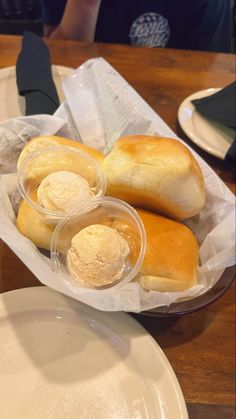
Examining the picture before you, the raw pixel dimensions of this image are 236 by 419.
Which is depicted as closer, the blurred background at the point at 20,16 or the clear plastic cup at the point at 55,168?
the clear plastic cup at the point at 55,168

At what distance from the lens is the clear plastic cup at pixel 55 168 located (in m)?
0.49

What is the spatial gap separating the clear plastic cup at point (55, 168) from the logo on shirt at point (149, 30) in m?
0.66

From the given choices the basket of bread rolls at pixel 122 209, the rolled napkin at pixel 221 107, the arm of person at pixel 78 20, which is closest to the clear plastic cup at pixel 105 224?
the basket of bread rolls at pixel 122 209

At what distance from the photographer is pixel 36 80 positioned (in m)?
0.69

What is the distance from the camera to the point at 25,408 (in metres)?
0.41

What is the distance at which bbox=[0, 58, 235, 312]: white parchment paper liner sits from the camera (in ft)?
1.44

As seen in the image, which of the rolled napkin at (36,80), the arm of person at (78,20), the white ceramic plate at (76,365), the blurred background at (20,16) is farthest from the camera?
the blurred background at (20,16)

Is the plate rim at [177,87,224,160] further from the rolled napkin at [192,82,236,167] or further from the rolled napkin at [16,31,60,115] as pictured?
the rolled napkin at [16,31,60,115]

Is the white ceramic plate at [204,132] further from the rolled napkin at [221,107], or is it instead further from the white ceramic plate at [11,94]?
the white ceramic plate at [11,94]

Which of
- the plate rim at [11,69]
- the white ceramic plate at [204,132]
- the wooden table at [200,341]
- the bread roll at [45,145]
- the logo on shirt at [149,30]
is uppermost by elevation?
the logo on shirt at [149,30]

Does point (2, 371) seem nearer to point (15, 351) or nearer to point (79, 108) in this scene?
point (15, 351)

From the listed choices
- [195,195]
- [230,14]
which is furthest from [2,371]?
[230,14]

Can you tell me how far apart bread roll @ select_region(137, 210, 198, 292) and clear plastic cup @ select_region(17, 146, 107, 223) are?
74mm

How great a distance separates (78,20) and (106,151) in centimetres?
48
